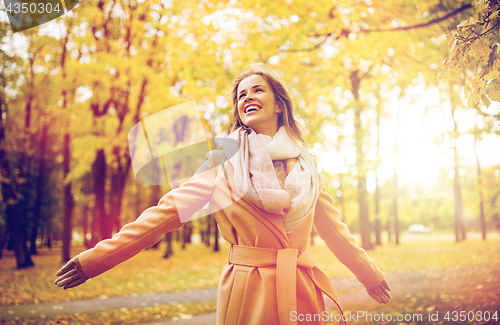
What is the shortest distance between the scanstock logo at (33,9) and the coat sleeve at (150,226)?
597 cm

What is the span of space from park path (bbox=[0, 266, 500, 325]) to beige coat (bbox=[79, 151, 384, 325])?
12.6 feet

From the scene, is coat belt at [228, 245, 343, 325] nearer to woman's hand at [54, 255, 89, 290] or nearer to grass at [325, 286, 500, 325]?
woman's hand at [54, 255, 89, 290]

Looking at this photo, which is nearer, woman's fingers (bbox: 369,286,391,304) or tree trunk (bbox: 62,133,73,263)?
woman's fingers (bbox: 369,286,391,304)

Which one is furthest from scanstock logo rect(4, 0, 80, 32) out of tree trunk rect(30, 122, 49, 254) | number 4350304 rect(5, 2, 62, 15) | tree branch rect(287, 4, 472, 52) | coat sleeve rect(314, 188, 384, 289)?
tree trunk rect(30, 122, 49, 254)

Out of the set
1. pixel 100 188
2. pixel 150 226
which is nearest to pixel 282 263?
pixel 150 226

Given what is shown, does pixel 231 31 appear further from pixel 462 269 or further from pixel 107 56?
pixel 462 269

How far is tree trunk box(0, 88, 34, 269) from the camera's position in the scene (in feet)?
33.4

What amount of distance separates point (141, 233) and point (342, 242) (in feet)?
4.30

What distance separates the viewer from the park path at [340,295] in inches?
224

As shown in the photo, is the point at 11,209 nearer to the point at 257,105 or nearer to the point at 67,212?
the point at 67,212

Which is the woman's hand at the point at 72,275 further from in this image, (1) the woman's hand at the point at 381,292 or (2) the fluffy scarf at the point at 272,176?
(1) the woman's hand at the point at 381,292

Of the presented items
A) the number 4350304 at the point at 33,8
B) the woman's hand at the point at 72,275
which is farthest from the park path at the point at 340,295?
the number 4350304 at the point at 33,8

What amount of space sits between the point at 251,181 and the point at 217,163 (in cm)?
28

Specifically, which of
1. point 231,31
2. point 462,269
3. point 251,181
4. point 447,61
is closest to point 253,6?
point 231,31
